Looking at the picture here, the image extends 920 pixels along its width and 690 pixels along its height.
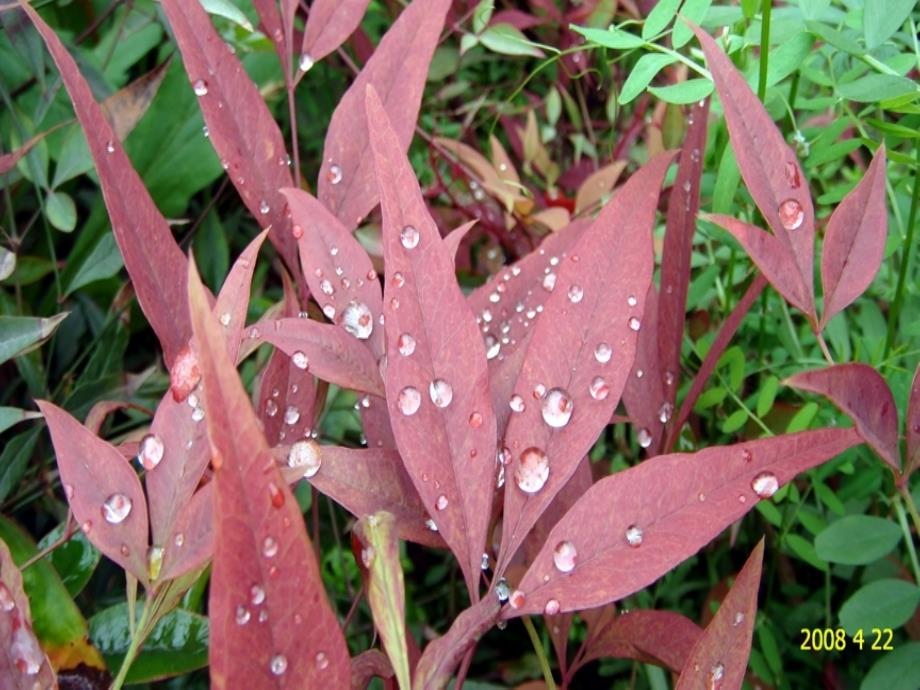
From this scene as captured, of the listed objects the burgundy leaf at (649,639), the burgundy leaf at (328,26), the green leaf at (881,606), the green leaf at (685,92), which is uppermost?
the burgundy leaf at (328,26)

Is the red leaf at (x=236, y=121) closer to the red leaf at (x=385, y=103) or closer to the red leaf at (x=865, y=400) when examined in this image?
the red leaf at (x=385, y=103)

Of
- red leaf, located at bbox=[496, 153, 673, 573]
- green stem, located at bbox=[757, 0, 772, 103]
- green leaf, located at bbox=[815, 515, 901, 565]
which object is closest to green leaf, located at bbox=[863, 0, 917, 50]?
green stem, located at bbox=[757, 0, 772, 103]

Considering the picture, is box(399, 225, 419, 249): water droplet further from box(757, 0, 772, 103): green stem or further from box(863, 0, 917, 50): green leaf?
box(863, 0, 917, 50): green leaf

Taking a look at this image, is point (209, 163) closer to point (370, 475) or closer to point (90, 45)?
point (90, 45)

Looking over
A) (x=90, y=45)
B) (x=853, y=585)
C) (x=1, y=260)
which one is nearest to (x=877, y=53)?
(x=853, y=585)

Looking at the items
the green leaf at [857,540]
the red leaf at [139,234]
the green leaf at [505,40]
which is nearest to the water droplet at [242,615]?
the red leaf at [139,234]

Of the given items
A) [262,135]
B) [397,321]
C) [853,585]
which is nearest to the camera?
[397,321]

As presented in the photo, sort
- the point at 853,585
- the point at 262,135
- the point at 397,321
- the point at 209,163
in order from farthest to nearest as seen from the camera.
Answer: the point at 209,163 < the point at 853,585 < the point at 262,135 < the point at 397,321
